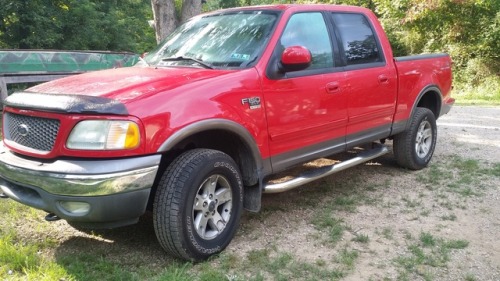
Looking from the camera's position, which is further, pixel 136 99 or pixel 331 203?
pixel 331 203

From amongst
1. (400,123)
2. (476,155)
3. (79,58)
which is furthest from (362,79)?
(79,58)

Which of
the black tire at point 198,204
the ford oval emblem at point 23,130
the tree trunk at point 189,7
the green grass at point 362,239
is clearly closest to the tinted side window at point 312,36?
the black tire at point 198,204

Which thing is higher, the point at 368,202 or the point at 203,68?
the point at 203,68

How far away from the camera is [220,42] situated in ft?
13.4

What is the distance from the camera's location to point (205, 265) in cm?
327

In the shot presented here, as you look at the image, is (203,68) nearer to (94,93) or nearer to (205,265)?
(94,93)

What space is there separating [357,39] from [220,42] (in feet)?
5.38

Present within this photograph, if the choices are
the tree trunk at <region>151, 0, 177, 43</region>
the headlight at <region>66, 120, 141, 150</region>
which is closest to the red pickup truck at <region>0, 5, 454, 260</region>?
the headlight at <region>66, 120, 141, 150</region>

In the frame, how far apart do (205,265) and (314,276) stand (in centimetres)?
78

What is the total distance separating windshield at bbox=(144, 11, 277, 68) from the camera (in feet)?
12.7

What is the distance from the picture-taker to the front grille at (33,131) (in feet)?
9.82

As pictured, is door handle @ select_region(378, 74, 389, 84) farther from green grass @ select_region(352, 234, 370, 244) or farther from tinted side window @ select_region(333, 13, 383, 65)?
green grass @ select_region(352, 234, 370, 244)

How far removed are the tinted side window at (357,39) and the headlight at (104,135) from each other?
2551 mm

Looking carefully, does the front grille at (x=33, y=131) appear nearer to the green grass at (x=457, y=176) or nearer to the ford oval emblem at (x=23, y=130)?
the ford oval emblem at (x=23, y=130)
